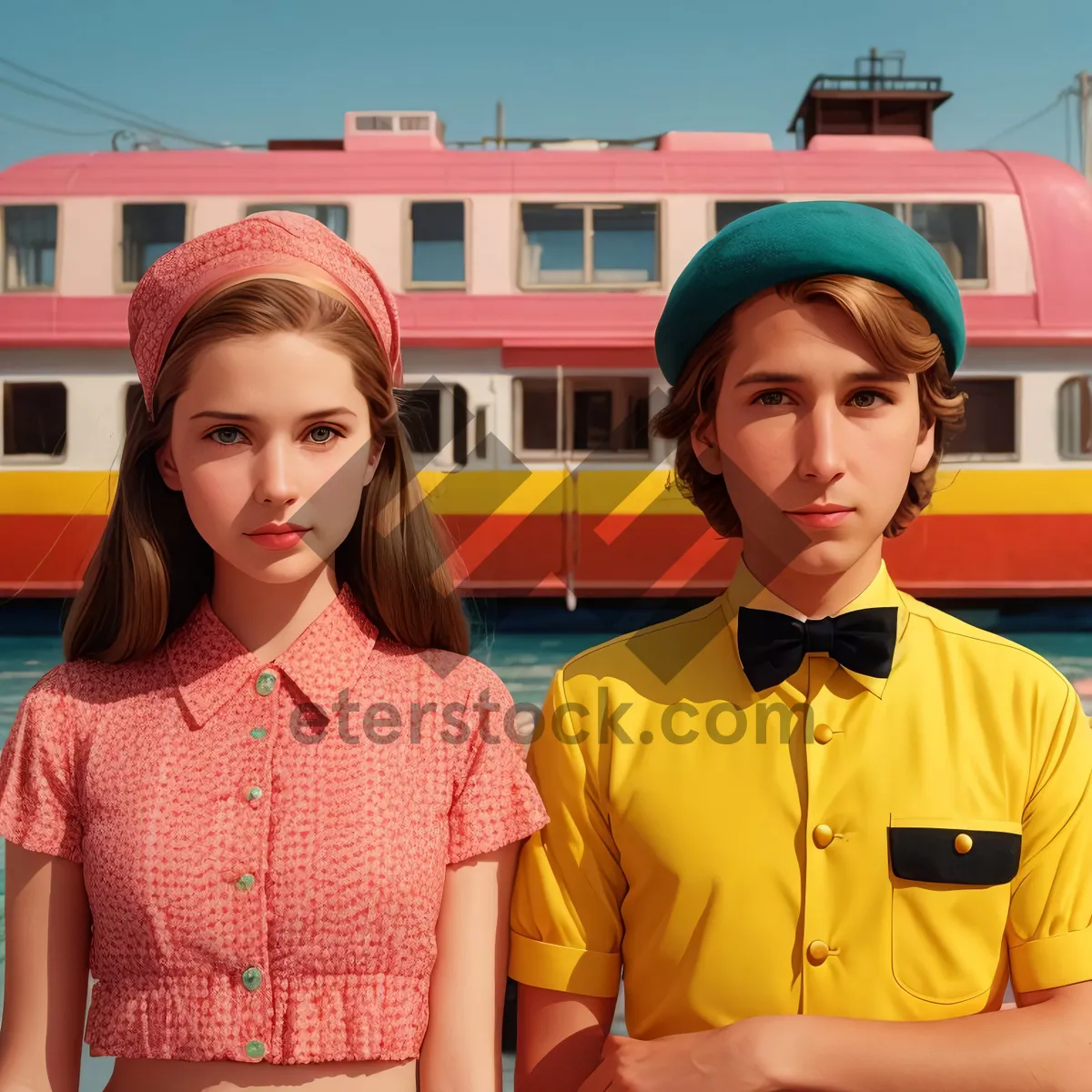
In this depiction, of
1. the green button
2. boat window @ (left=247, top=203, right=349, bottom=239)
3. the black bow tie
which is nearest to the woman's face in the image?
the green button

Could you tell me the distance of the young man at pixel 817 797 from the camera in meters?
0.96

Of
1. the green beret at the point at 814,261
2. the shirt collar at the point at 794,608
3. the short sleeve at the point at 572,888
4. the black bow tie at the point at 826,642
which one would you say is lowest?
the short sleeve at the point at 572,888

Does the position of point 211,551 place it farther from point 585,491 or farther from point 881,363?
point 585,491

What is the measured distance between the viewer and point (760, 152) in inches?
171

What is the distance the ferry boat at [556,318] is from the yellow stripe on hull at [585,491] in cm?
1

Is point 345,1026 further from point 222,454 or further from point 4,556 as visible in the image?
point 4,556

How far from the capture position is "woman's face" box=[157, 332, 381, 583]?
101 cm

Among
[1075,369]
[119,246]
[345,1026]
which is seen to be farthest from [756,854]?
[119,246]

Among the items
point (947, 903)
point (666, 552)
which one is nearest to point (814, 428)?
point (947, 903)

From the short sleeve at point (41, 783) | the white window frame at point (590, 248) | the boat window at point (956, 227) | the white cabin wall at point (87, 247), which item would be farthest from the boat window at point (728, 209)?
the short sleeve at point (41, 783)

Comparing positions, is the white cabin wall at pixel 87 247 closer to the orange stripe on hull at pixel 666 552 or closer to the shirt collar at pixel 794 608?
the orange stripe on hull at pixel 666 552

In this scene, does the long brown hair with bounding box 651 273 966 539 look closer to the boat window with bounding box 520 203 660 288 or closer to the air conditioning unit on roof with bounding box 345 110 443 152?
the boat window with bounding box 520 203 660 288

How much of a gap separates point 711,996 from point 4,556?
4010mm

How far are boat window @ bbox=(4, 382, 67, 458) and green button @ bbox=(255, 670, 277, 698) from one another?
3593 mm
